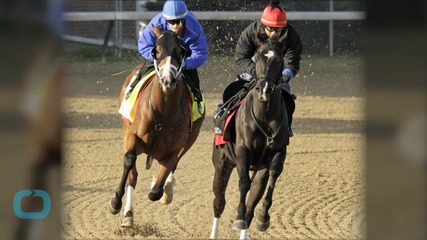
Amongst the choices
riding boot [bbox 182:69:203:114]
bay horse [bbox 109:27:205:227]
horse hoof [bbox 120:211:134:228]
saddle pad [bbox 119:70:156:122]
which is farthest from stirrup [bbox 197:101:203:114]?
horse hoof [bbox 120:211:134:228]

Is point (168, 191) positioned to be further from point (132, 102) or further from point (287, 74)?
point (287, 74)

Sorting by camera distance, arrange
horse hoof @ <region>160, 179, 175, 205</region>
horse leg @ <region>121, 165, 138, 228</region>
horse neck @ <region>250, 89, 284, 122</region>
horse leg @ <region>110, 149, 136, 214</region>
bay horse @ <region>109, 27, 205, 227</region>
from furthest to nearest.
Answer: horse hoof @ <region>160, 179, 175, 205</region>
horse leg @ <region>121, 165, 138, 228</region>
horse leg @ <region>110, 149, 136, 214</region>
bay horse @ <region>109, 27, 205, 227</region>
horse neck @ <region>250, 89, 284, 122</region>

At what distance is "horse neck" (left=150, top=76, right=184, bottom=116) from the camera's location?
641 cm

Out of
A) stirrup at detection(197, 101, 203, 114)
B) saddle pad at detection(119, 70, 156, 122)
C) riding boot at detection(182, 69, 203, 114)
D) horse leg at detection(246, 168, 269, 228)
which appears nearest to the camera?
horse leg at detection(246, 168, 269, 228)

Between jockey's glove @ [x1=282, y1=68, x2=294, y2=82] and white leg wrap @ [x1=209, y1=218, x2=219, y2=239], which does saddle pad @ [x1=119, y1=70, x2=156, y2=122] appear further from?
jockey's glove @ [x1=282, y1=68, x2=294, y2=82]

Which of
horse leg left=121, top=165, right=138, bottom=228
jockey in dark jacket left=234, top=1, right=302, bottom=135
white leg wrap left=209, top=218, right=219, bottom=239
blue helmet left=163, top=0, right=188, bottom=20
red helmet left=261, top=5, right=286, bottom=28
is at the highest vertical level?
blue helmet left=163, top=0, right=188, bottom=20

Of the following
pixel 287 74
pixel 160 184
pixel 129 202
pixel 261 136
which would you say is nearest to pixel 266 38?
pixel 287 74

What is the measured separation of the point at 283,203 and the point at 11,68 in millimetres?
6699

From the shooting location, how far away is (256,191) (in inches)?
239

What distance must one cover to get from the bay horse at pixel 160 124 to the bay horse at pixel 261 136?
52cm

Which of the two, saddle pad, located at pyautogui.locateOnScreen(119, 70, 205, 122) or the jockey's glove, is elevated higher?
the jockey's glove

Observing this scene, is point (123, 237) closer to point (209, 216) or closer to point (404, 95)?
point (209, 216)

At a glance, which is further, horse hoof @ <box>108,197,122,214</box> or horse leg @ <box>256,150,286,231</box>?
horse hoof @ <box>108,197,122,214</box>

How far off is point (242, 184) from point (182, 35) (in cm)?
141
